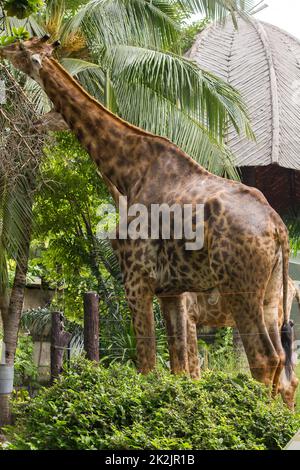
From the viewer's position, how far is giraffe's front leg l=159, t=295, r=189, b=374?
35.9 ft

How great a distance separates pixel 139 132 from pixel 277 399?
3064 mm

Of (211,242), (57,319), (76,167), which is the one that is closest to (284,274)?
(211,242)

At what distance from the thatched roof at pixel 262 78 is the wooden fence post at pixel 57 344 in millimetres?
6582

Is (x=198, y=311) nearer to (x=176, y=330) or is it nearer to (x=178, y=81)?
(x=176, y=330)

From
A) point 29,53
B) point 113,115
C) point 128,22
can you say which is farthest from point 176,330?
point 128,22

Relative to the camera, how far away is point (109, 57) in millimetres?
13500

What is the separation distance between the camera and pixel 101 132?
1119 cm

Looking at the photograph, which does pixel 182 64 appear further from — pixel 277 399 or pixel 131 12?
pixel 277 399

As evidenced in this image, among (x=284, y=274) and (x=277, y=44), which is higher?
(x=277, y=44)

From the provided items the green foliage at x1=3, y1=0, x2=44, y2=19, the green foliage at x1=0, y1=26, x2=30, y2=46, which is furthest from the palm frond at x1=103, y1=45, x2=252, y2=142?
the green foliage at x1=3, y1=0, x2=44, y2=19

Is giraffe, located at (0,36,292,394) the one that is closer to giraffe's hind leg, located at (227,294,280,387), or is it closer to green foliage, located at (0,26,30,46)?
giraffe's hind leg, located at (227,294,280,387)

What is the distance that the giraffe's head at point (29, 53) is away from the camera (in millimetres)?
11312

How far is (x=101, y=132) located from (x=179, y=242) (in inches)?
60.6
